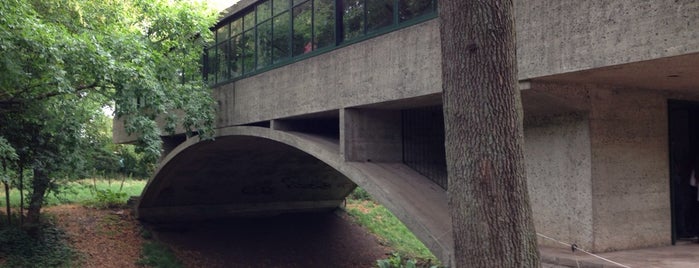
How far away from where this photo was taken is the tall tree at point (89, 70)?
9719 mm

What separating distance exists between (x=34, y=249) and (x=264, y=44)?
8198mm

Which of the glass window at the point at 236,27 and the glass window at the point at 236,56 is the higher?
the glass window at the point at 236,27

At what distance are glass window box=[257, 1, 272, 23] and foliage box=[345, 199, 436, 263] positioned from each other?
31.8 ft

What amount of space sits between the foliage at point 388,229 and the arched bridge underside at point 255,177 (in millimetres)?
1217

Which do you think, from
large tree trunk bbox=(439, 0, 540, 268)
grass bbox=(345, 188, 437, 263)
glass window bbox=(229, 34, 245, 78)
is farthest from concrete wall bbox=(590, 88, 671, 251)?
grass bbox=(345, 188, 437, 263)

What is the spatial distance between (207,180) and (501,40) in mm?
17203

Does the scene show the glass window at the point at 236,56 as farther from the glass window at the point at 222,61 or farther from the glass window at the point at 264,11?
the glass window at the point at 264,11

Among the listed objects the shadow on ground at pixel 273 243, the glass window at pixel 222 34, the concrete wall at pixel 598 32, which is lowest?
the shadow on ground at pixel 273 243

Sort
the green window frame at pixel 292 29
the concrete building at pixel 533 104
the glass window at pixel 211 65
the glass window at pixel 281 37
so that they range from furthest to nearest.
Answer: the glass window at pixel 211 65 < the glass window at pixel 281 37 < the green window frame at pixel 292 29 < the concrete building at pixel 533 104

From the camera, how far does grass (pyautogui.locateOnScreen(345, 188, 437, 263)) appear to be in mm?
21469

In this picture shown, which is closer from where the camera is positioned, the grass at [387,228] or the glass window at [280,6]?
the glass window at [280,6]

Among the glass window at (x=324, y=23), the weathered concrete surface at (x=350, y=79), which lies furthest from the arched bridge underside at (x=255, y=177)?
the glass window at (x=324, y=23)

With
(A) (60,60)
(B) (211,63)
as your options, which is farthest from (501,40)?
(B) (211,63)

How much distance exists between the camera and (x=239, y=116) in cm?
1423
